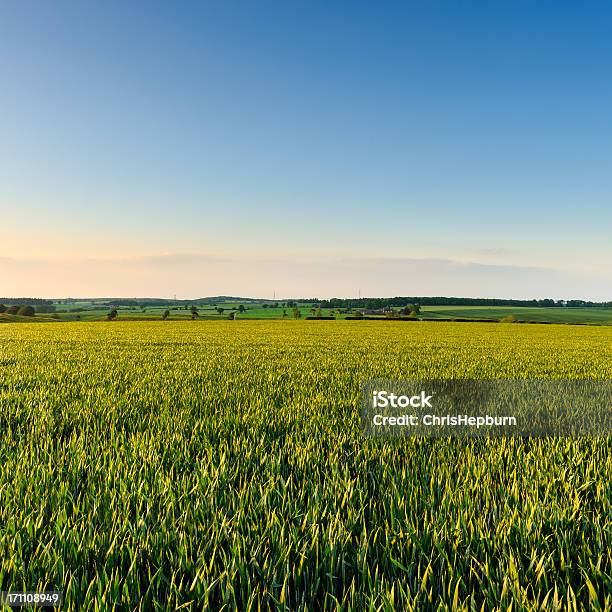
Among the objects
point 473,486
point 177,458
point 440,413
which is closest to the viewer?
point 473,486

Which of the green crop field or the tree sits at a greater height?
the green crop field

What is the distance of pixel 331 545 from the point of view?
7.07 ft

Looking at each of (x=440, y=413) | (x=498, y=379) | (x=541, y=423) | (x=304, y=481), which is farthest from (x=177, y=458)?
(x=498, y=379)

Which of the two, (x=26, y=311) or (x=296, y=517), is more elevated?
(x=296, y=517)

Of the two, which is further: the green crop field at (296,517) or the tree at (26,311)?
the tree at (26,311)

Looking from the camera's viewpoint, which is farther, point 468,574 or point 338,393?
point 338,393

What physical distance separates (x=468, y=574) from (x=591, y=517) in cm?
119

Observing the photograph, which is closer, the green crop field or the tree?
the green crop field

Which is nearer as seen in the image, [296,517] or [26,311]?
[296,517]

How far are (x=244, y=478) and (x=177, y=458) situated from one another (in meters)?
0.82

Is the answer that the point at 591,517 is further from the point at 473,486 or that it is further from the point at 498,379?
the point at 498,379

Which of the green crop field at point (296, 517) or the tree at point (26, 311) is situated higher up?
the green crop field at point (296, 517)

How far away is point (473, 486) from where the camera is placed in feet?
10.00

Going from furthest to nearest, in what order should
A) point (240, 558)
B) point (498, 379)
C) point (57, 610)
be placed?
point (498, 379), point (240, 558), point (57, 610)
